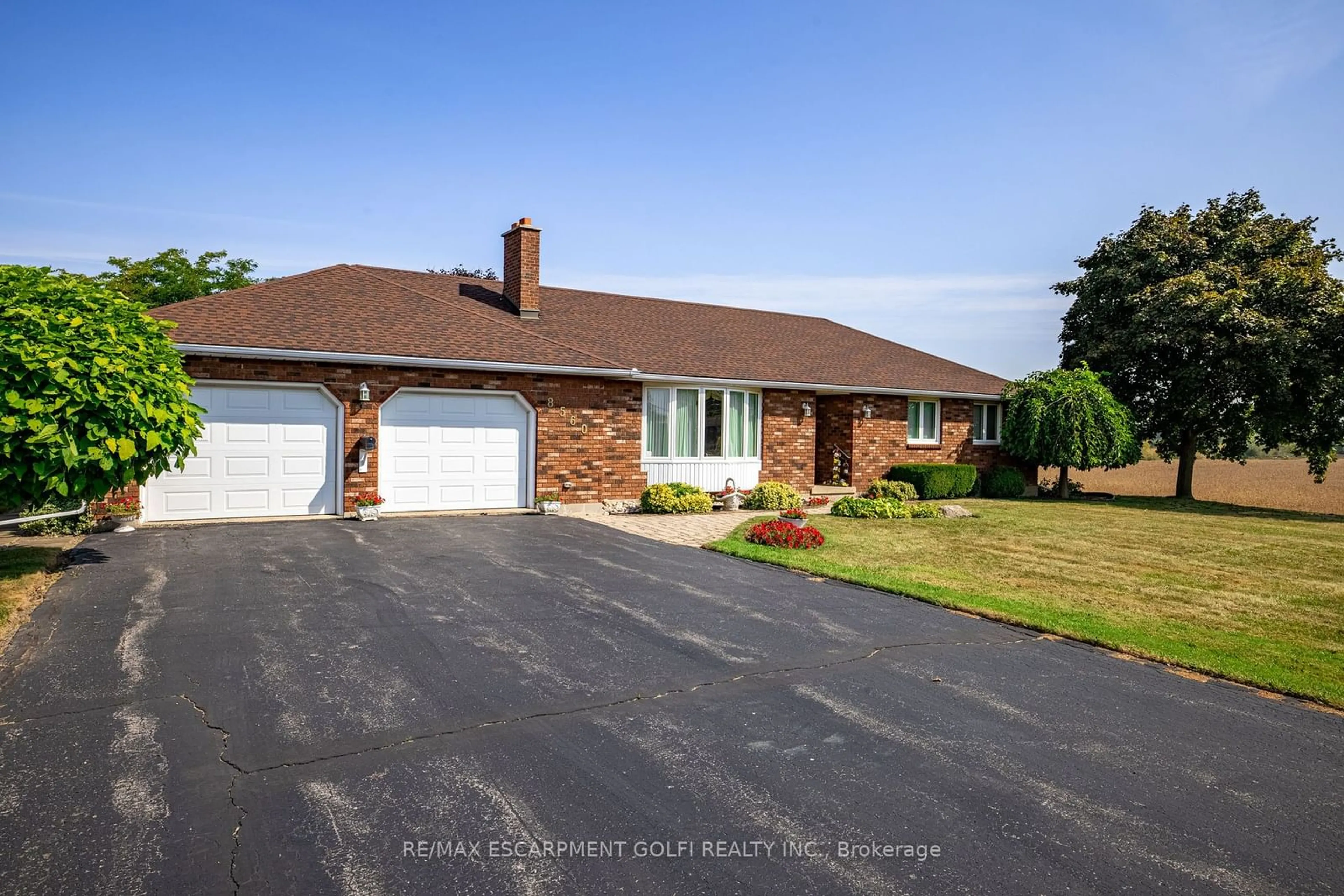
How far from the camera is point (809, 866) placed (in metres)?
3.38

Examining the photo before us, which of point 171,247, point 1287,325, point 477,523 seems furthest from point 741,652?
point 171,247

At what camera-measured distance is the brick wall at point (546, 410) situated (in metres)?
13.8

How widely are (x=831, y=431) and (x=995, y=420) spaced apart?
576cm

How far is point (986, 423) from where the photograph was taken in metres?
23.7

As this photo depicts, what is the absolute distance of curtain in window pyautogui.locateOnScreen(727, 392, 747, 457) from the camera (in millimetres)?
19234

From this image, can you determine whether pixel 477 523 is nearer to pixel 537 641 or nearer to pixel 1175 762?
pixel 537 641

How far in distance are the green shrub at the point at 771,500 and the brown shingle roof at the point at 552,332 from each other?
2732mm

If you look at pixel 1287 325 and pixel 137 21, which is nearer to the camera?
pixel 137 21

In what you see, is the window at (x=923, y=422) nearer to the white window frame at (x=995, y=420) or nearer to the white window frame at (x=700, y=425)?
the white window frame at (x=995, y=420)

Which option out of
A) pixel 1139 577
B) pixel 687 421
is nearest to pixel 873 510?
pixel 687 421

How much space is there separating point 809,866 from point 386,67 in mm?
15001

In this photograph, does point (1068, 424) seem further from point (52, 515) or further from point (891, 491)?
point (52, 515)

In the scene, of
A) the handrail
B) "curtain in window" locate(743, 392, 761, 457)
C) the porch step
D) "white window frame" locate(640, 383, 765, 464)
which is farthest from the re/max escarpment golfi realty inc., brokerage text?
the porch step

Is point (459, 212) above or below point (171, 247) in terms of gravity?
below
